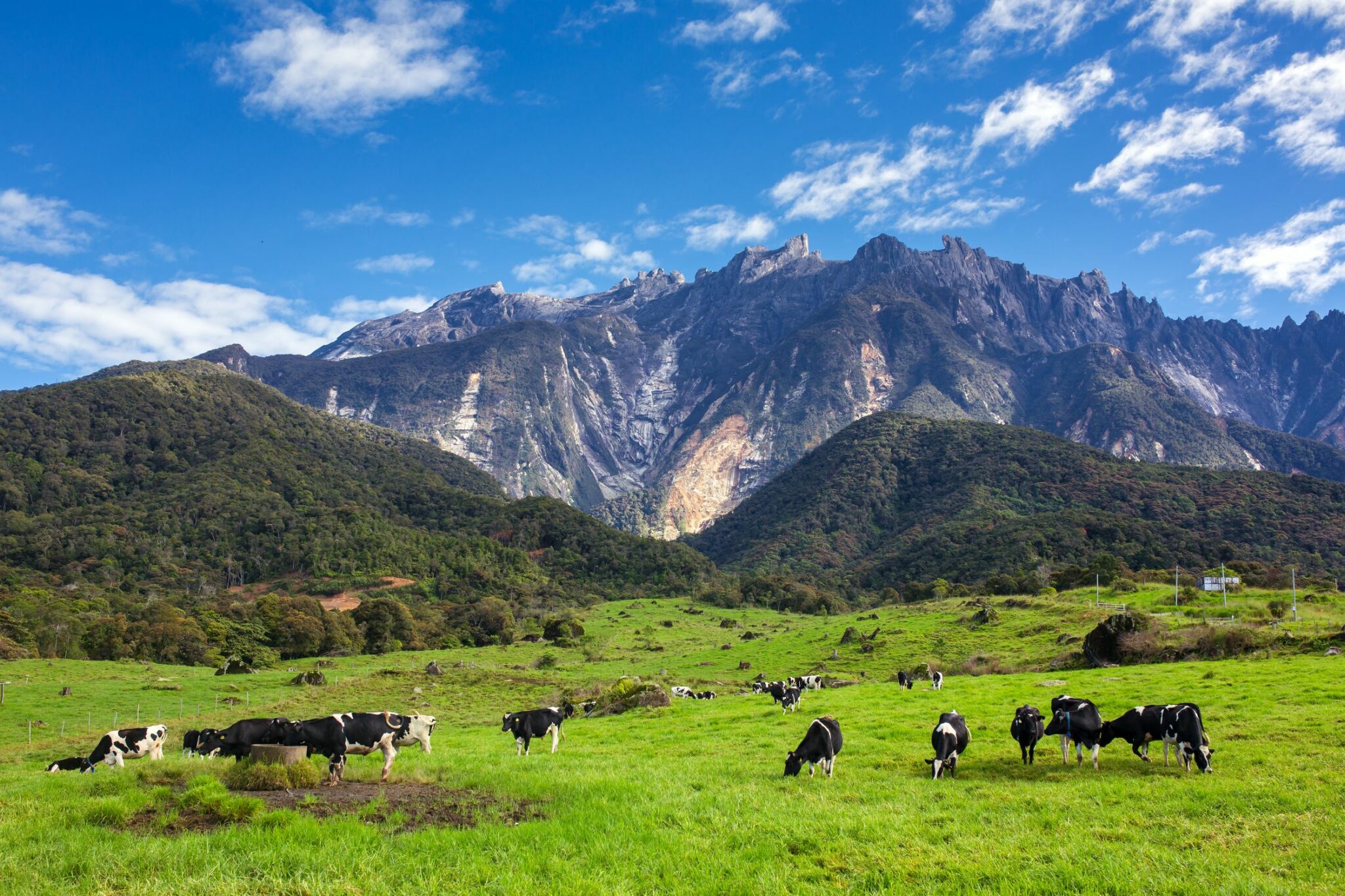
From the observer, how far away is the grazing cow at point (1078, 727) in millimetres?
16031

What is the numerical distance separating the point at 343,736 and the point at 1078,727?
15945mm

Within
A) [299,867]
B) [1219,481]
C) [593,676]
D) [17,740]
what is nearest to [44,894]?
[299,867]

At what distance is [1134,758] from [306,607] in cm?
8329

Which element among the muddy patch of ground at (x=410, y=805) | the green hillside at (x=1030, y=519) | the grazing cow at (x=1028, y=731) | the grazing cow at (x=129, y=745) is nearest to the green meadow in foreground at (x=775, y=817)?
the muddy patch of ground at (x=410, y=805)

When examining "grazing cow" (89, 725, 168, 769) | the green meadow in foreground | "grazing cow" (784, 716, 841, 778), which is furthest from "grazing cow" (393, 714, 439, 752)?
"grazing cow" (89, 725, 168, 769)

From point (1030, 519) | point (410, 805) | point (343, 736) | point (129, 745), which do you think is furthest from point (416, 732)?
point (1030, 519)

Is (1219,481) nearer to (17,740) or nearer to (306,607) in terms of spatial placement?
(306,607)

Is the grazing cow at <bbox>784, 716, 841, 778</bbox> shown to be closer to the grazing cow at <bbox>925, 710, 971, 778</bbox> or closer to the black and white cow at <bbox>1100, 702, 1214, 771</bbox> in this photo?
the grazing cow at <bbox>925, 710, 971, 778</bbox>

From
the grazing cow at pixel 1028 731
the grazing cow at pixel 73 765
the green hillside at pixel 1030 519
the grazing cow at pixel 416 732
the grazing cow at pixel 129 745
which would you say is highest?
the green hillside at pixel 1030 519

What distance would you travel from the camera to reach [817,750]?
54.2ft

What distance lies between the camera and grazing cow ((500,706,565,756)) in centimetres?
2305

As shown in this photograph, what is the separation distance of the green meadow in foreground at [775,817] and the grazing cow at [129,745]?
2.15 m

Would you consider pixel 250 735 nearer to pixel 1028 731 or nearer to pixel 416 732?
pixel 416 732

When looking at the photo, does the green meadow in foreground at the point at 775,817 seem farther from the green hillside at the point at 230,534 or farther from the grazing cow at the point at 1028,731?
the green hillside at the point at 230,534
